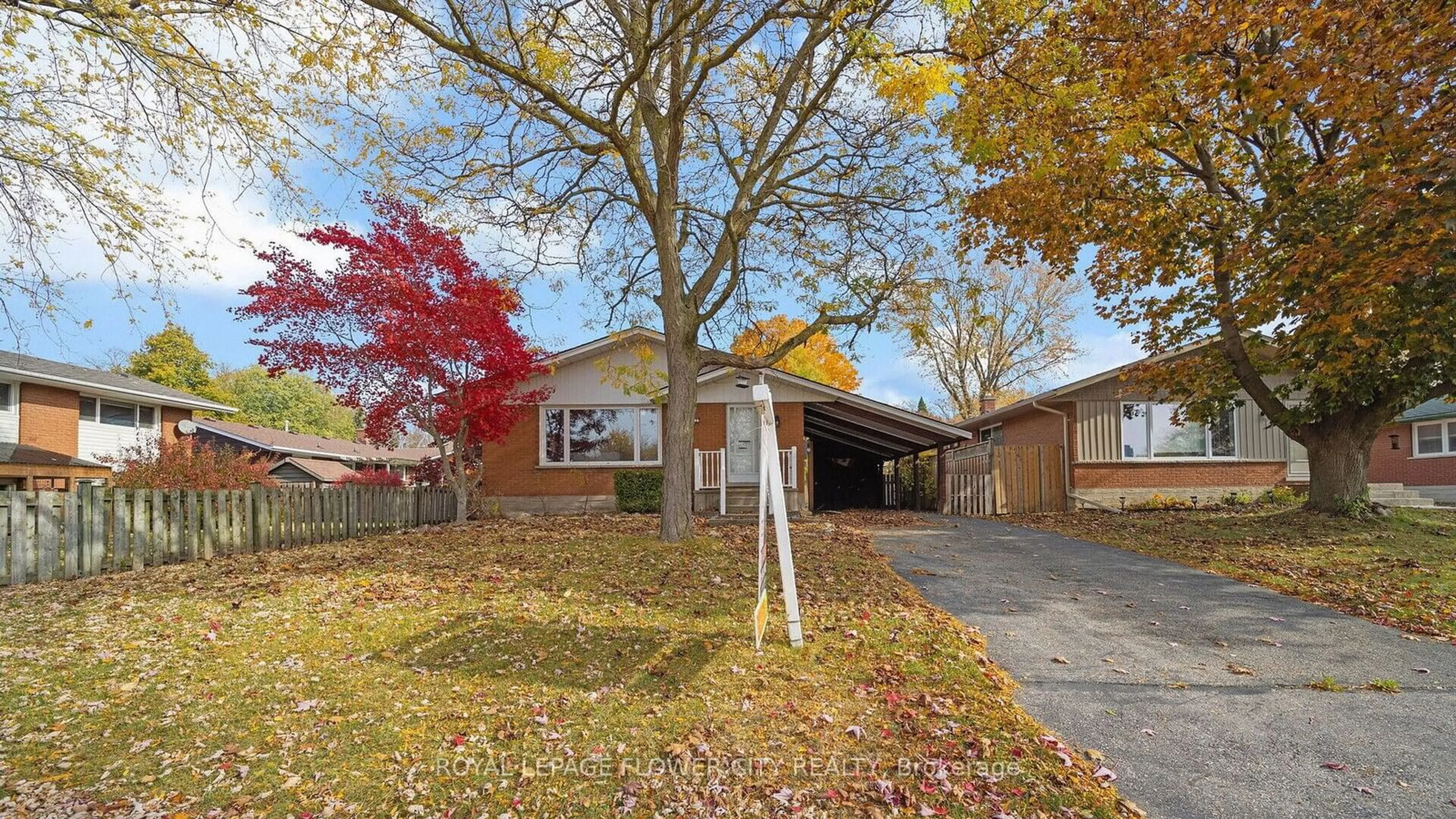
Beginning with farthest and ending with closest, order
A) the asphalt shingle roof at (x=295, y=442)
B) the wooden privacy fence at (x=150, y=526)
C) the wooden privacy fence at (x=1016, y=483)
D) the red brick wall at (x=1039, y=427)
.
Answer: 1. the asphalt shingle roof at (x=295, y=442)
2. the red brick wall at (x=1039, y=427)
3. the wooden privacy fence at (x=1016, y=483)
4. the wooden privacy fence at (x=150, y=526)

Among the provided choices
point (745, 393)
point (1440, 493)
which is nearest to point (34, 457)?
point (745, 393)

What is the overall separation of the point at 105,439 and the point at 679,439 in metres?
22.6

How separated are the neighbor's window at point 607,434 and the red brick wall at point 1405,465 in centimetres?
2290

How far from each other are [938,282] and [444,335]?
859cm

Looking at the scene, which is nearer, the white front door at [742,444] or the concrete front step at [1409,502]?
the concrete front step at [1409,502]

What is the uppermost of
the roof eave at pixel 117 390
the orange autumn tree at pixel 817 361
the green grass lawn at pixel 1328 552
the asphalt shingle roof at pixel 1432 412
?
the orange autumn tree at pixel 817 361

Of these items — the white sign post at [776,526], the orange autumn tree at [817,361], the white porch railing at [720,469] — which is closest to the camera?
the white sign post at [776,526]

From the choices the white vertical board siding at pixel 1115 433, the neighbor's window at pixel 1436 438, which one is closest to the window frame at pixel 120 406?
the white vertical board siding at pixel 1115 433

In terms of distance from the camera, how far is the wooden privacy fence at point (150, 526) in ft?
23.4

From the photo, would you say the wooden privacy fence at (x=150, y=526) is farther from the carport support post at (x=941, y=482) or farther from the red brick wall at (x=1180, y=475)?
the red brick wall at (x=1180, y=475)

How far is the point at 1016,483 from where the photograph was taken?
57.0 ft

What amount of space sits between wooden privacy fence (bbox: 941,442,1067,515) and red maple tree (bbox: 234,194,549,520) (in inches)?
461

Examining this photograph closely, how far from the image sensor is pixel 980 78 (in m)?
8.18

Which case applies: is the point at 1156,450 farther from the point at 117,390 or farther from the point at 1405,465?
the point at 117,390
